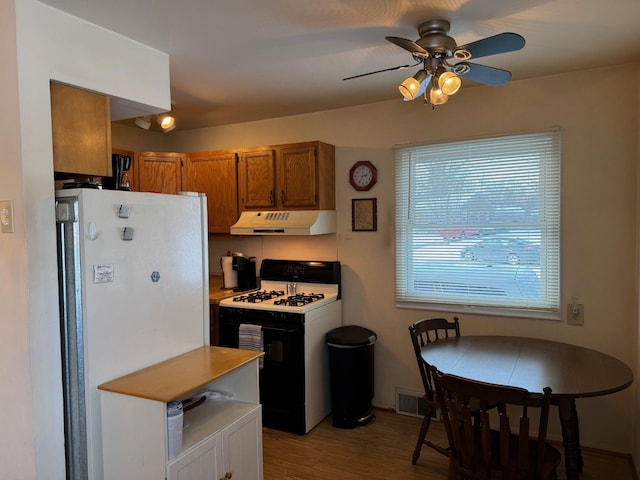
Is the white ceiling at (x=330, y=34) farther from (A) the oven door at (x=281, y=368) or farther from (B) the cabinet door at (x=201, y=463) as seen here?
(B) the cabinet door at (x=201, y=463)

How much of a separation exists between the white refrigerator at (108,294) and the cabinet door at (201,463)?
454mm

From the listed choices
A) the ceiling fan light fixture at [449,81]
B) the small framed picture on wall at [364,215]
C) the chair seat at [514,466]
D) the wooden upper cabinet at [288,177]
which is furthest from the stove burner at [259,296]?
the ceiling fan light fixture at [449,81]

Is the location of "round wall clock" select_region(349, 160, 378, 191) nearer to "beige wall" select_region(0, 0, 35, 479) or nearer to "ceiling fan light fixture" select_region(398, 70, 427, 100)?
"ceiling fan light fixture" select_region(398, 70, 427, 100)

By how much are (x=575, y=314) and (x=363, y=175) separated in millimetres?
1944

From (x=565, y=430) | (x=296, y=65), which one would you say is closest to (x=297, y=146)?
(x=296, y=65)

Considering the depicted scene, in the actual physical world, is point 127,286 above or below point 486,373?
above

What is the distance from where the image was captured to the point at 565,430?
2.28 meters

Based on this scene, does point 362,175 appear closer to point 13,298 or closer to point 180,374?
point 180,374

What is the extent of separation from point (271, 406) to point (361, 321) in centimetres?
104

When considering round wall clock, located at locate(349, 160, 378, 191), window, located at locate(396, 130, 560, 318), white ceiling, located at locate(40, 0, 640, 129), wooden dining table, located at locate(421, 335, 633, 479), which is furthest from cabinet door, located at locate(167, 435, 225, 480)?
round wall clock, located at locate(349, 160, 378, 191)

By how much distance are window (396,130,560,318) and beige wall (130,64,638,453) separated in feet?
0.29

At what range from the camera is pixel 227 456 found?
7.22 ft

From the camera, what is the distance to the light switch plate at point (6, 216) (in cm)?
202

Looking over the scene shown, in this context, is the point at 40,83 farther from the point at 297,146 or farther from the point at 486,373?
the point at 486,373
